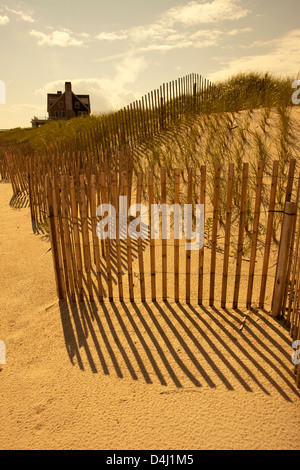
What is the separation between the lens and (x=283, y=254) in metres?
2.71

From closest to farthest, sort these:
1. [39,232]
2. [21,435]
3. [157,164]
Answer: [21,435] < [39,232] < [157,164]

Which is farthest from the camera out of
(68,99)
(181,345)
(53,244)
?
(68,99)

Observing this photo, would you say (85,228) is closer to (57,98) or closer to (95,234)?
(95,234)

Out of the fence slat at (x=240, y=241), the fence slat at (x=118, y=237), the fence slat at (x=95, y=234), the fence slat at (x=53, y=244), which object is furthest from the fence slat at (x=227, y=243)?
the fence slat at (x=53, y=244)

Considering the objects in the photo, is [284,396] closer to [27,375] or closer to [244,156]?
[27,375]

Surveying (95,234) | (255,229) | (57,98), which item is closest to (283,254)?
(255,229)

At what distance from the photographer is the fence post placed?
262 centimetres

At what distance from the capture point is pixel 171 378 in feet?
7.20

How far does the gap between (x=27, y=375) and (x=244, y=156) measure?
5629 millimetres

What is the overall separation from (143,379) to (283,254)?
5.07ft

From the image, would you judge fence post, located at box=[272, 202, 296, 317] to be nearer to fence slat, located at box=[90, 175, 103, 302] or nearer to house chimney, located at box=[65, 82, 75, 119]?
fence slat, located at box=[90, 175, 103, 302]

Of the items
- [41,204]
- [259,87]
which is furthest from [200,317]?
[259,87]

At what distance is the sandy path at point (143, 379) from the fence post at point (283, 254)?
0.58ft

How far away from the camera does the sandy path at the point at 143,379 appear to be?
5.94 feet
